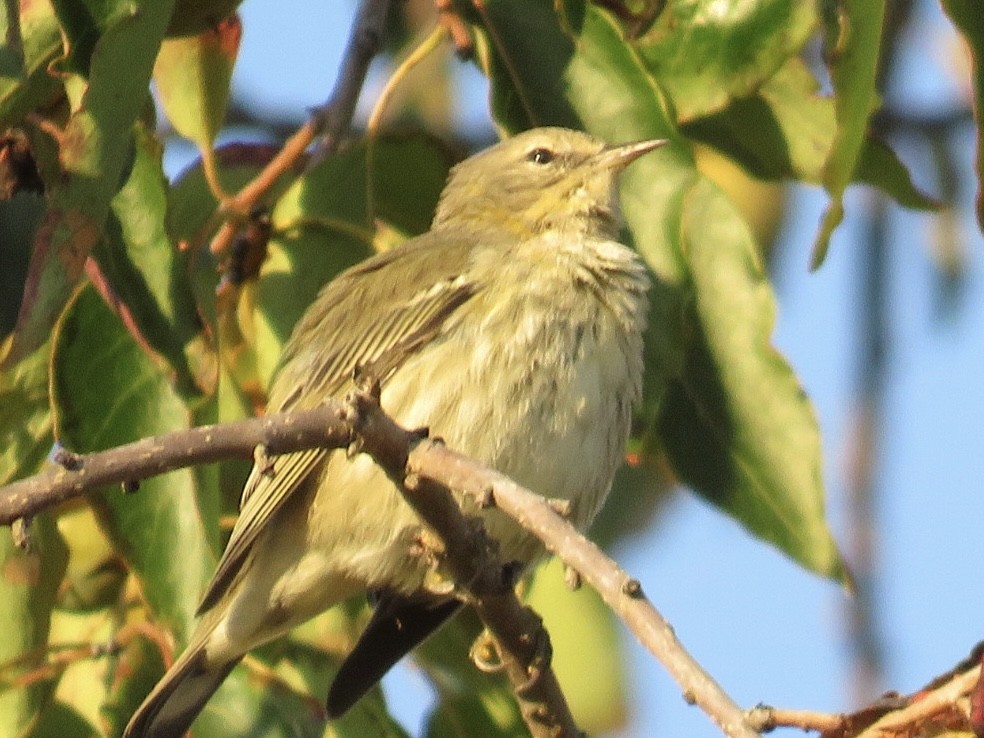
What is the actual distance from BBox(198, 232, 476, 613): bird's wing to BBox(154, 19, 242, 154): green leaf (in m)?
0.48

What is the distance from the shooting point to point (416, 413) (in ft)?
12.2

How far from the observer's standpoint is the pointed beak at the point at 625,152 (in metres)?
3.71

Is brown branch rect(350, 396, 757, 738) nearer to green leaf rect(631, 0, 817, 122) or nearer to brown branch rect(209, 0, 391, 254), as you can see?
green leaf rect(631, 0, 817, 122)

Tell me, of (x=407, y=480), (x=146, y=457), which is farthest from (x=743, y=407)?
(x=146, y=457)

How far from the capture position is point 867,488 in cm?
425

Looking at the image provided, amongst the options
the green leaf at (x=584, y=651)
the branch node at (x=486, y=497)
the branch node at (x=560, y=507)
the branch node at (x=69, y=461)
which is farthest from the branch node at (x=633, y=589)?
the green leaf at (x=584, y=651)

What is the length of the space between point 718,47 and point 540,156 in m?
1.22

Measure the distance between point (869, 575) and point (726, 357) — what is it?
2.66 feet

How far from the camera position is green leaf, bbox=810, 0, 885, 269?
2.94 m

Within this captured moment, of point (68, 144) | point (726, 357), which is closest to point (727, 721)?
point (68, 144)

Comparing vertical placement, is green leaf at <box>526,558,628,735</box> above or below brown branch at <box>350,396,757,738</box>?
below

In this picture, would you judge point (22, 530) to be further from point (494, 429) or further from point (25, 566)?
point (494, 429)

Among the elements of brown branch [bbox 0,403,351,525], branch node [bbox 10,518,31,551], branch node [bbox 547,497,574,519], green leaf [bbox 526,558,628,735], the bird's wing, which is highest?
brown branch [bbox 0,403,351,525]

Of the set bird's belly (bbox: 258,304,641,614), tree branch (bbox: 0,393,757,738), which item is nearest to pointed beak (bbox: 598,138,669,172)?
bird's belly (bbox: 258,304,641,614)
